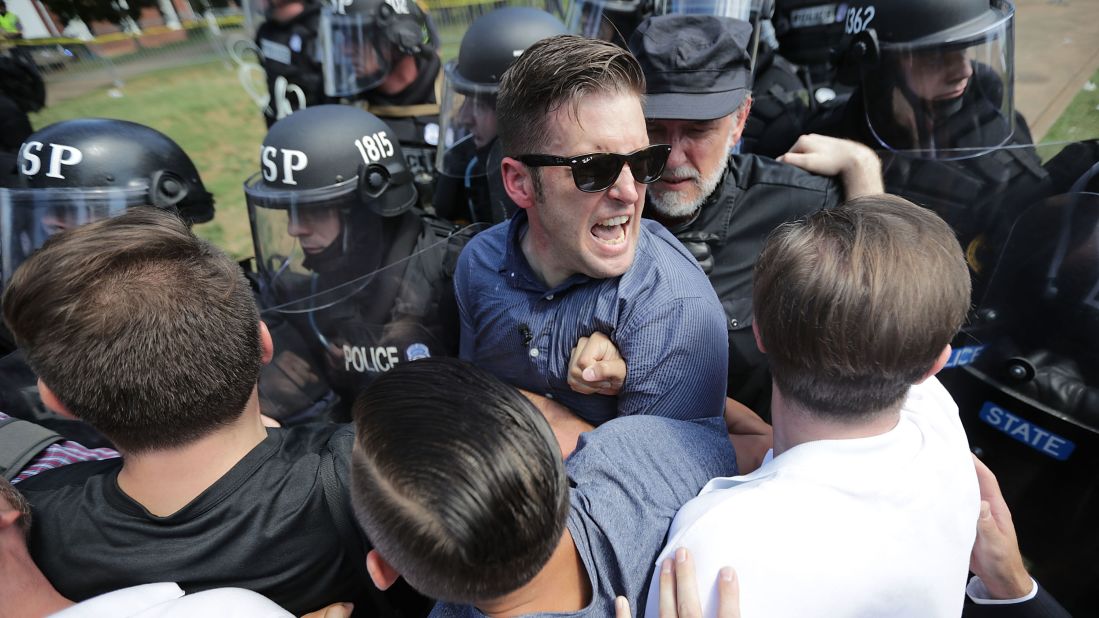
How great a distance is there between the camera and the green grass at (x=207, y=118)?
732 cm

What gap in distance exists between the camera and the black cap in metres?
2.13

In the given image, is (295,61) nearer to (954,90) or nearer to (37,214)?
(37,214)

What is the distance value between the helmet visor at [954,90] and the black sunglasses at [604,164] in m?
1.63

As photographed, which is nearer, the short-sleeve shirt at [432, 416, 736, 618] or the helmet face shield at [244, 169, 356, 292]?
the short-sleeve shirt at [432, 416, 736, 618]

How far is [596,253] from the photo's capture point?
5.58ft

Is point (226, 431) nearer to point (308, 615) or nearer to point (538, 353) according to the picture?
point (308, 615)

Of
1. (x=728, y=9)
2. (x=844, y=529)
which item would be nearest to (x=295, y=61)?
(x=728, y=9)

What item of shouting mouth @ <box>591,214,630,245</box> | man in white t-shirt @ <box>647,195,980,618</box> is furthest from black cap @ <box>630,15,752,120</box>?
man in white t-shirt @ <box>647,195,980,618</box>

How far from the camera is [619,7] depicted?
4500 mm

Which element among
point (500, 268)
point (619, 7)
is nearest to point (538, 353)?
point (500, 268)

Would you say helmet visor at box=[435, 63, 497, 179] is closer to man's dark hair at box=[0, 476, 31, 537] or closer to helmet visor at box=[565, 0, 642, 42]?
helmet visor at box=[565, 0, 642, 42]

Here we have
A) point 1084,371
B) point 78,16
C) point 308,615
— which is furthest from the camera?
point 78,16

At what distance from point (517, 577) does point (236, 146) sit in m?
9.76

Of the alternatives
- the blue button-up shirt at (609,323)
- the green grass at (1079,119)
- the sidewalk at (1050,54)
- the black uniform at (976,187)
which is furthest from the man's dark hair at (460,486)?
the sidewalk at (1050,54)
